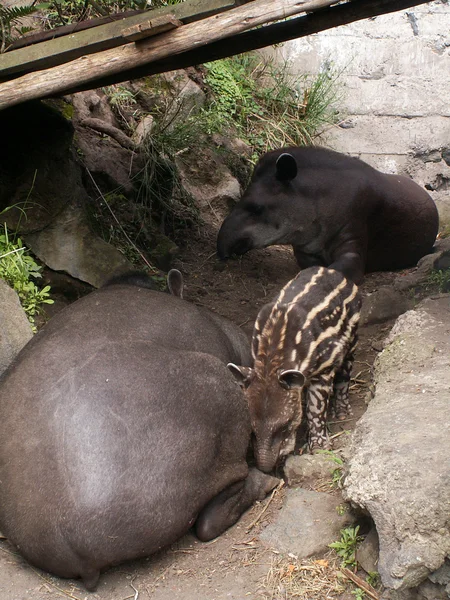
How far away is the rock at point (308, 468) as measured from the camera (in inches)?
210

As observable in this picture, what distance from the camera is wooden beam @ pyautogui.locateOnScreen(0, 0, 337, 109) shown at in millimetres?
5090

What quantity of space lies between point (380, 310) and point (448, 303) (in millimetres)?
1402

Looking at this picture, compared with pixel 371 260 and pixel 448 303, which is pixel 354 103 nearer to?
→ pixel 371 260

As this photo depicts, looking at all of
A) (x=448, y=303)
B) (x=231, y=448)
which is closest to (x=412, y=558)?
(x=231, y=448)

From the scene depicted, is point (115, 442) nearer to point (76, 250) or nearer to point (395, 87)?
point (76, 250)

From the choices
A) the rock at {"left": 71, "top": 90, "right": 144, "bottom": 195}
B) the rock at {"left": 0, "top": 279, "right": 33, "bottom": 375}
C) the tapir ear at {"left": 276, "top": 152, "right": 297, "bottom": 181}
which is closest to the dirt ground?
the rock at {"left": 0, "top": 279, "right": 33, "bottom": 375}

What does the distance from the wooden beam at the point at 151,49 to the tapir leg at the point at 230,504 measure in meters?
3.09

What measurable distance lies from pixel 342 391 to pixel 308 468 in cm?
117

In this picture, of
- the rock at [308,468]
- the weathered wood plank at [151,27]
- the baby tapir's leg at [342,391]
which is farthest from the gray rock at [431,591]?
the weathered wood plank at [151,27]

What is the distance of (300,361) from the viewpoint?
5742 millimetres

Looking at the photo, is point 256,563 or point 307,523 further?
point 307,523

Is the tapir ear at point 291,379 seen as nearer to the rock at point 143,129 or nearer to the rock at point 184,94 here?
the rock at point 143,129

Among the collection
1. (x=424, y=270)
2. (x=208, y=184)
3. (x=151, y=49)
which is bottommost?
(x=424, y=270)

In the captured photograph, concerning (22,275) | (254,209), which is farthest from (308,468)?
(254,209)
